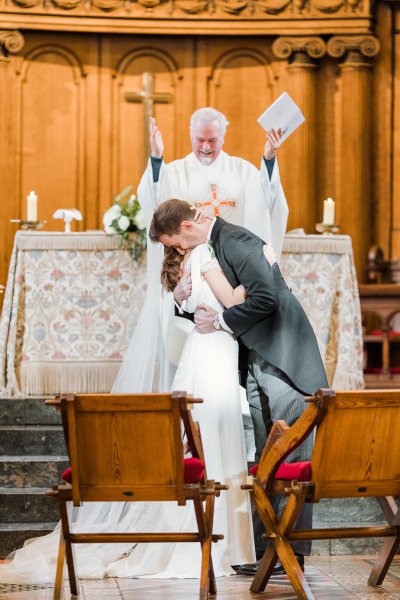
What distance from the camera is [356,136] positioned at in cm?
966

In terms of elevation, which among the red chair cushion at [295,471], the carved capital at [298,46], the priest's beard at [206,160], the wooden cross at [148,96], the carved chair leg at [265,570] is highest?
the carved capital at [298,46]

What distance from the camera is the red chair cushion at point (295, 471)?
180 inches

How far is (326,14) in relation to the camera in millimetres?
9570

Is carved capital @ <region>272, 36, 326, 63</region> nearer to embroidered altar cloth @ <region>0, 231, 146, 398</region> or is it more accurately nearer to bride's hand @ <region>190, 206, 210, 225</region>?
embroidered altar cloth @ <region>0, 231, 146, 398</region>

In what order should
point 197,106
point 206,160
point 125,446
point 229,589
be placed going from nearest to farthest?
1. point 125,446
2. point 229,589
3. point 206,160
4. point 197,106

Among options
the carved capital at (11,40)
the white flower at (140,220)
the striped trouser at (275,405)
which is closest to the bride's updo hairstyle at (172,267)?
the striped trouser at (275,405)

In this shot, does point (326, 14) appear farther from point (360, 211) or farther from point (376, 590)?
point (376, 590)

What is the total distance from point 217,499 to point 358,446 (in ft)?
3.20

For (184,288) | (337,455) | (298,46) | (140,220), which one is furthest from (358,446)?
(298,46)

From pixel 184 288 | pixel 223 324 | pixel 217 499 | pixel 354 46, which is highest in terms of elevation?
pixel 354 46

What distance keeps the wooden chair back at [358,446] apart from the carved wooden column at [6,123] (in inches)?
215

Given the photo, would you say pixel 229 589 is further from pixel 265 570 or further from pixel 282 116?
pixel 282 116

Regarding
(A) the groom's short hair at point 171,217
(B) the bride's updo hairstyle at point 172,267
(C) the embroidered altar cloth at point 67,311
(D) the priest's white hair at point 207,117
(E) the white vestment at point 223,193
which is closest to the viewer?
(A) the groom's short hair at point 171,217

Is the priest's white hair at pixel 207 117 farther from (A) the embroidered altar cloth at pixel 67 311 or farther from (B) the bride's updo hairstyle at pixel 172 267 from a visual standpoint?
(B) the bride's updo hairstyle at pixel 172 267
